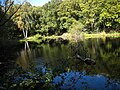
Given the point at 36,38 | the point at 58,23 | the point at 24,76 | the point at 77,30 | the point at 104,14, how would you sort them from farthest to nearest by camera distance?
1. the point at 58,23
2. the point at 36,38
3. the point at 104,14
4. the point at 77,30
5. the point at 24,76

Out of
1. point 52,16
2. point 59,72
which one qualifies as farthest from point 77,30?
point 59,72

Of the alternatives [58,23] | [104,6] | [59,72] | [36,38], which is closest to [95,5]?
[104,6]

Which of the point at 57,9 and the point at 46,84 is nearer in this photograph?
the point at 46,84

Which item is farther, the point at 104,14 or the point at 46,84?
the point at 104,14

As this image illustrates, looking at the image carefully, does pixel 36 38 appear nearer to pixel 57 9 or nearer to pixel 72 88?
pixel 57 9

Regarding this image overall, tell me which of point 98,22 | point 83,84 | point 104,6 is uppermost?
point 104,6

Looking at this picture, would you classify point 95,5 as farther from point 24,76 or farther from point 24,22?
point 24,76

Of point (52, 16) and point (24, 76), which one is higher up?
point (52, 16)

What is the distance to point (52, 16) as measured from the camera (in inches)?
3142

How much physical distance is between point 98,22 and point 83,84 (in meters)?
55.3

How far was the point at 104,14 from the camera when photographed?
66.4 m

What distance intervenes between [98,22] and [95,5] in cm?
556

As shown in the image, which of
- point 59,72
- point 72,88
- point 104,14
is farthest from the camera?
point 104,14

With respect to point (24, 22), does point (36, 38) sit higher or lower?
lower
